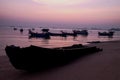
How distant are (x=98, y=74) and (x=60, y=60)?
317 cm

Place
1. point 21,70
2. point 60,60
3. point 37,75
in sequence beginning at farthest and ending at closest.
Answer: point 60,60
point 21,70
point 37,75

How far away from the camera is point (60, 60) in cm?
1036

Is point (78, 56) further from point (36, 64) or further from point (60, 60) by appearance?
point (36, 64)

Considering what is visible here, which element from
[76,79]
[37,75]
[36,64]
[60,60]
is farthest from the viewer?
[60,60]

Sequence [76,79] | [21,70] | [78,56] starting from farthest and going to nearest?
[78,56] → [21,70] → [76,79]

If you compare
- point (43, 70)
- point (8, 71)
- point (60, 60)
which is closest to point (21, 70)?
point (8, 71)

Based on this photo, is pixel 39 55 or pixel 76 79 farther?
pixel 39 55

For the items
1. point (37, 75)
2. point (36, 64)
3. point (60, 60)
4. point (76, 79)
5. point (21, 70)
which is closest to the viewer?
point (76, 79)

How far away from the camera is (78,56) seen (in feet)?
41.2

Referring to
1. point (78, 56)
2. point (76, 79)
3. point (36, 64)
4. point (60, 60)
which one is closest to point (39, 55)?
point (36, 64)

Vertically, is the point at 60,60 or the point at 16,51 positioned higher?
the point at 16,51

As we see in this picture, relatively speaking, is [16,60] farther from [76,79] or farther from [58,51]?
[76,79]

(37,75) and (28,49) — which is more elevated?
(28,49)

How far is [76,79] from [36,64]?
2580mm
